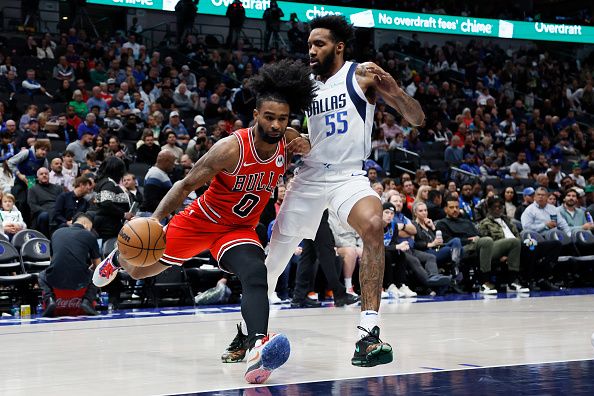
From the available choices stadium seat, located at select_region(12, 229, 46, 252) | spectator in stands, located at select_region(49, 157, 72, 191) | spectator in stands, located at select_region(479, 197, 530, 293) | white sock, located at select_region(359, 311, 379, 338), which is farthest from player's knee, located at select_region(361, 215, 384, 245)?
spectator in stands, located at select_region(479, 197, 530, 293)

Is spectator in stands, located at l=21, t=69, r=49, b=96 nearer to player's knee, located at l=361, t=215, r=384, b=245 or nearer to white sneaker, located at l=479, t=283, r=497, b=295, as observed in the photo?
white sneaker, located at l=479, t=283, r=497, b=295

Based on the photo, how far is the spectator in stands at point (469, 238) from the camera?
12641 millimetres

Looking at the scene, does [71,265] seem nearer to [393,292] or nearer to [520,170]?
[393,292]

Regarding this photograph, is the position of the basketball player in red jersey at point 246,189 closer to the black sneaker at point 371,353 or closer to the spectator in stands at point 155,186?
the black sneaker at point 371,353

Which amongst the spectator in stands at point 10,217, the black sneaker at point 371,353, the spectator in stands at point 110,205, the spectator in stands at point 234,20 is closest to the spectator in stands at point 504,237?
the spectator in stands at point 110,205

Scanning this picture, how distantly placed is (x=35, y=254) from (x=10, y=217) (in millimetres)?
742

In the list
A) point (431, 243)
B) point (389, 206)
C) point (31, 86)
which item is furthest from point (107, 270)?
point (31, 86)

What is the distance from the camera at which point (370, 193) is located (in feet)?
18.7

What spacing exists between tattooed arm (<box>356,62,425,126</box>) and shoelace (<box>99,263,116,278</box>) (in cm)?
238

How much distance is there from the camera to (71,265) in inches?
366

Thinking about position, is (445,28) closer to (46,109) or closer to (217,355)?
(46,109)

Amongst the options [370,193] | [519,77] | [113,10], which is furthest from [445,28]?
[370,193]

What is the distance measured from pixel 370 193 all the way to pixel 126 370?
6.36ft

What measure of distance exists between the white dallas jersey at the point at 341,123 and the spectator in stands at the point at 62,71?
11967mm
